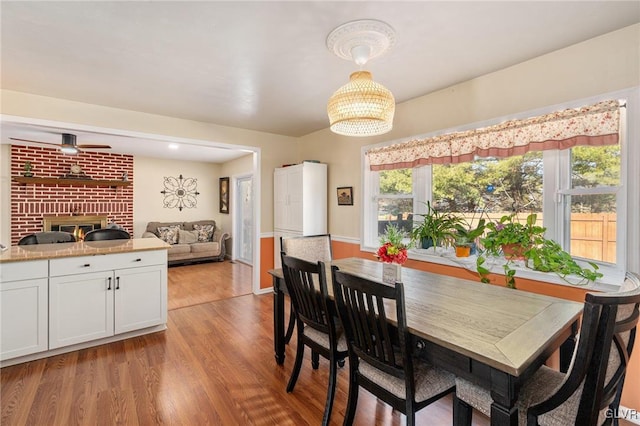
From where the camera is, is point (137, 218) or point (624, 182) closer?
point (624, 182)

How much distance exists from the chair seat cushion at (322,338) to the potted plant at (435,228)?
4.38ft

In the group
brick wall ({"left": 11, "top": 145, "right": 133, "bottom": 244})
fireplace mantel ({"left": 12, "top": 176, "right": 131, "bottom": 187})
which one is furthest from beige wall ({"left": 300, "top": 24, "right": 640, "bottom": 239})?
brick wall ({"left": 11, "top": 145, "right": 133, "bottom": 244})

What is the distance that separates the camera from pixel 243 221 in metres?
6.77

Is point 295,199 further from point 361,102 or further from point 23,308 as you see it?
point 23,308

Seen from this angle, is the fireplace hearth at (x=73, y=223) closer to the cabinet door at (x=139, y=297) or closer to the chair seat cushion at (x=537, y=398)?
the cabinet door at (x=139, y=297)

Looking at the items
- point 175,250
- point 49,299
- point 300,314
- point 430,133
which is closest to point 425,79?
point 430,133

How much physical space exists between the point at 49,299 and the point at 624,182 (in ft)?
14.3

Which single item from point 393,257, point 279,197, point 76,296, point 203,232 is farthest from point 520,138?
point 203,232

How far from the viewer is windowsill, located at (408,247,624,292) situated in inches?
76.0

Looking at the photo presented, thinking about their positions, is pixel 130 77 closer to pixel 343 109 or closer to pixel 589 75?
pixel 343 109

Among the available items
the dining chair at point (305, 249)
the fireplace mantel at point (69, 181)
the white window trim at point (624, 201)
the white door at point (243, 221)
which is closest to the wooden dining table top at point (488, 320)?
the white window trim at point (624, 201)

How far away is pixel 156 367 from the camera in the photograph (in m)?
2.42

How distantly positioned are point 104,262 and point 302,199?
228 centimetres

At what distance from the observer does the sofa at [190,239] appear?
6.11 m
